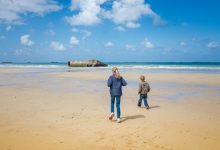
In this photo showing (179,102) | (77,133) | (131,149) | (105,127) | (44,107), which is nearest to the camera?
(131,149)

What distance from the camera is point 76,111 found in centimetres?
929

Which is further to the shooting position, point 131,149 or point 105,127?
point 105,127

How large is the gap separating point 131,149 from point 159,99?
272 inches

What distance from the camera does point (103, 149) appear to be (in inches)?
220

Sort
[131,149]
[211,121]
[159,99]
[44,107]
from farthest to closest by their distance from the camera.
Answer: [159,99]
[44,107]
[211,121]
[131,149]

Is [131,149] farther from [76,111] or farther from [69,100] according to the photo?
[69,100]

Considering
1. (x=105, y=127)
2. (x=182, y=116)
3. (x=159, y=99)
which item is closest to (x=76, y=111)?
(x=105, y=127)

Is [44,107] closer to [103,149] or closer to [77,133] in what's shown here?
[77,133]

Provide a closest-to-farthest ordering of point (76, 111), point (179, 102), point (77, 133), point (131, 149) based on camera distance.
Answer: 1. point (131, 149)
2. point (77, 133)
3. point (76, 111)
4. point (179, 102)

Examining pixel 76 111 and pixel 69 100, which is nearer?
pixel 76 111

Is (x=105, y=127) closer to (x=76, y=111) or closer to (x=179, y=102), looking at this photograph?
(x=76, y=111)

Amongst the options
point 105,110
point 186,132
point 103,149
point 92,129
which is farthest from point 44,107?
point 186,132

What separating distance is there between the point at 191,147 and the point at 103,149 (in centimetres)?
201

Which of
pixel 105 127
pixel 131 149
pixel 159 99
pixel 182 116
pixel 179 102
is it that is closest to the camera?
pixel 131 149
